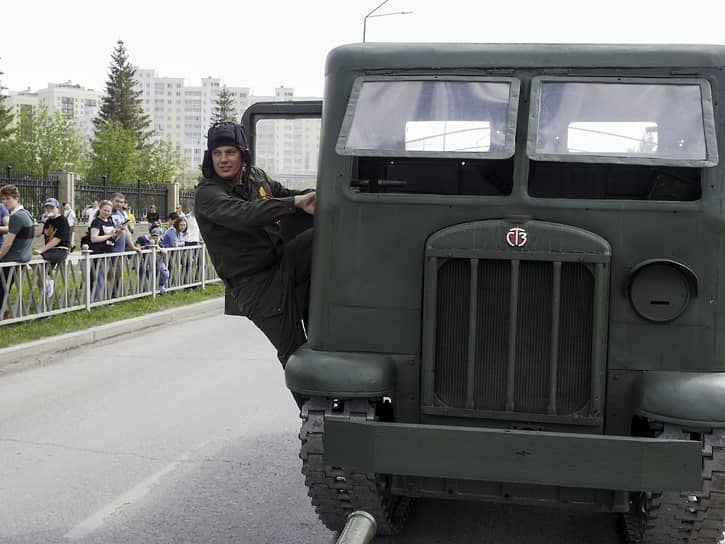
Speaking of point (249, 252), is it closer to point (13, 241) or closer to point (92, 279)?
point (13, 241)

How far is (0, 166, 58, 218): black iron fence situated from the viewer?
27.6 meters

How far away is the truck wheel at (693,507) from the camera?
149 inches

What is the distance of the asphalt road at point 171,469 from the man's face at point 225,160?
191 centimetres

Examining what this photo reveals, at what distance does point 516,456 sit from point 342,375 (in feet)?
2.82

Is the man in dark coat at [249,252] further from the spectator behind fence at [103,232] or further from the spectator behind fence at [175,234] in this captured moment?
the spectator behind fence at [175,234]

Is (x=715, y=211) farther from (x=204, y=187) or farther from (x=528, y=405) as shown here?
(x=204, y=187)

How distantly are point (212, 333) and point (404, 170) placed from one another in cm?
853

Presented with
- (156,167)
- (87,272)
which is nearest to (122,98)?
(156,167)

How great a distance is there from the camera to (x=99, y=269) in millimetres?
13422

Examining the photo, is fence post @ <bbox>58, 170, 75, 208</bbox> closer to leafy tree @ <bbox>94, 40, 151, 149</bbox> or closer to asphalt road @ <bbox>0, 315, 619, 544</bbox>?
asphalt road @ <bbox>0, 315, 619, 544</bbox>

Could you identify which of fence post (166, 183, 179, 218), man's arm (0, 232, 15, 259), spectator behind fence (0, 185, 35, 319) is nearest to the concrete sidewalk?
spectator behind fence (0, 185, 35, 319)

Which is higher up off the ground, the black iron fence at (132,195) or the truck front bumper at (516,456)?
the black iron fence at (132,195)

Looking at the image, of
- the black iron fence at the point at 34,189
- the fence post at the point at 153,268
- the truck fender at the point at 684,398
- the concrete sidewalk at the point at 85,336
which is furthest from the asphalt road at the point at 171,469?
the black iron fence at the point at 34,189

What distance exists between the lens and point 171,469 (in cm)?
588
